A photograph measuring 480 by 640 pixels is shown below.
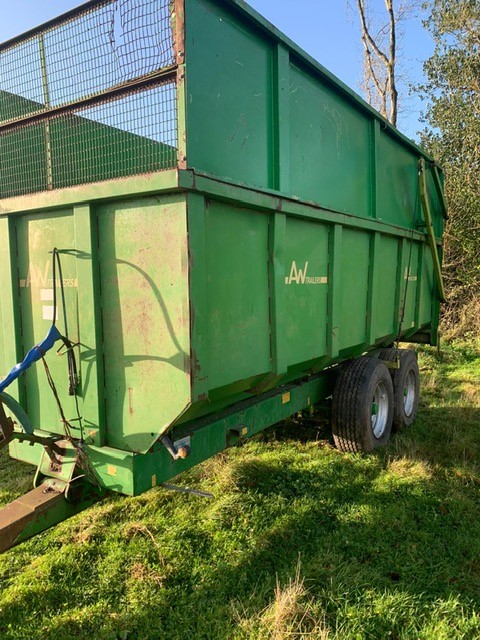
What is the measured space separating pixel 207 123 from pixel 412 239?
3946 millimetres

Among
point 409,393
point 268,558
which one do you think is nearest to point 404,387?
point 409,393

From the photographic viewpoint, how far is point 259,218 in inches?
117

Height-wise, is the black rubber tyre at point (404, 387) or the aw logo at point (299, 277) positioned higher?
the aw logo at point (299, 277)

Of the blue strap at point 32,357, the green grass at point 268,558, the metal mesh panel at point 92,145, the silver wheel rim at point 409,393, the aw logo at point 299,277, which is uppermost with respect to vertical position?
the metal mesh panel at point 92,145

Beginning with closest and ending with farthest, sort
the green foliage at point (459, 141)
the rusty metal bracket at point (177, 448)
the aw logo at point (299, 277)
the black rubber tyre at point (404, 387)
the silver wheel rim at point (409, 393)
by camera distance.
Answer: the rusty metal bracket at point (177, 448), the aw logo at point (299, 277), the black rubber tyre at point (404, 387), the silver wheel rim at point (409, 393), the green foliage at point (459, 141)

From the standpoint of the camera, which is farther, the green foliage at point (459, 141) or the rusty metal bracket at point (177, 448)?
the green foliage at point (459, 141)

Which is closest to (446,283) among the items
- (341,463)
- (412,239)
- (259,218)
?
(412,239)

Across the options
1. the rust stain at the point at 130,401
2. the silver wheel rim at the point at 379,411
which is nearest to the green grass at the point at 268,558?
the silver wheel rim at the point at 379,411

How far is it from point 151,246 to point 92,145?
2.48 feet

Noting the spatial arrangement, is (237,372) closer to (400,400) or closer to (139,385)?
(139,385)

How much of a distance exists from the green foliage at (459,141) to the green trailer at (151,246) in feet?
31.2

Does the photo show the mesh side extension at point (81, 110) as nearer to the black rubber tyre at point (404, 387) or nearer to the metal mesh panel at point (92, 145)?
the metal mesh panel at point (92, 145)

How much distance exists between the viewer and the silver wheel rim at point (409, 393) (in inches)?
230

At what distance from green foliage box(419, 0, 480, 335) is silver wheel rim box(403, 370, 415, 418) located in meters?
6.26
